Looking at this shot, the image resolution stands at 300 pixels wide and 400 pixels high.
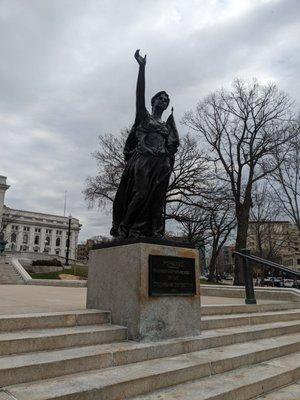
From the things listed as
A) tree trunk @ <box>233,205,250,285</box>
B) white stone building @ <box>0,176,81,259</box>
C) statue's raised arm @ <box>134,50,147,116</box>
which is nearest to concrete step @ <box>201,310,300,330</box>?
statue's raised arm @ <box>134,50,147,116</box>

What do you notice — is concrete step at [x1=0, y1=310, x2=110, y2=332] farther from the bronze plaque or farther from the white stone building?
the white stone building

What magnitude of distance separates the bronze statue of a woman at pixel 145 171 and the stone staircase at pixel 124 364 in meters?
1.51

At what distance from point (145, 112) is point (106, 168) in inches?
949

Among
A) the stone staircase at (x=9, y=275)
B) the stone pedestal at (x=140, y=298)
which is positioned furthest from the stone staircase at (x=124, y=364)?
the stone staircase at (x=9, y=275)

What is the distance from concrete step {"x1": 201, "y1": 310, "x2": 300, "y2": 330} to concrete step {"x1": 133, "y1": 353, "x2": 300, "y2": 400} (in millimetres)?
1153

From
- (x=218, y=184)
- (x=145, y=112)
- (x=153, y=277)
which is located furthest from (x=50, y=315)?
(x=218, y=184)

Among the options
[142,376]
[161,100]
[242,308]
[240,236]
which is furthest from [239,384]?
[240,236]

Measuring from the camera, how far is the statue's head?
6523mm

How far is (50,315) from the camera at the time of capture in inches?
179

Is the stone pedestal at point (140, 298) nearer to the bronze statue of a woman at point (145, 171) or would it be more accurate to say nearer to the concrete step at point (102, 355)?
the concrete step at point (102, 355)

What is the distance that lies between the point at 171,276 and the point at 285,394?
2.02 metres

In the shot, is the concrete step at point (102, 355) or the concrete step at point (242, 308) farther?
the concrete step at point (242, 308)

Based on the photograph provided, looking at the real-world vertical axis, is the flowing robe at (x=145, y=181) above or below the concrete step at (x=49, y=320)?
above

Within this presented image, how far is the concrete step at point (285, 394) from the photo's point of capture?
4043 mm
